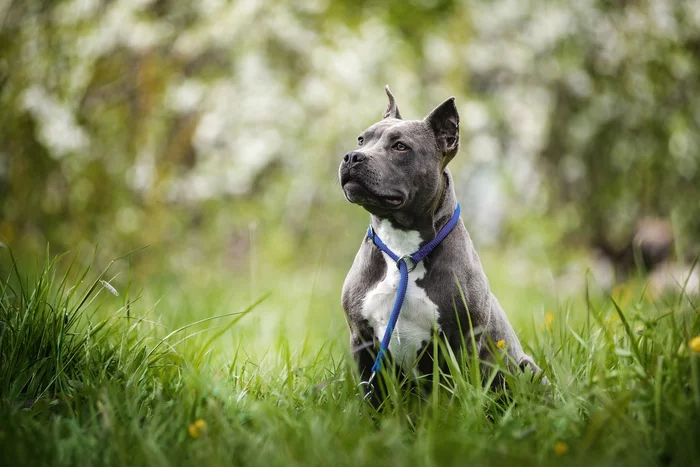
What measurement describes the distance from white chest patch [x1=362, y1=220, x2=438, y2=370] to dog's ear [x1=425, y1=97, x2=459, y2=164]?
45 centimetres

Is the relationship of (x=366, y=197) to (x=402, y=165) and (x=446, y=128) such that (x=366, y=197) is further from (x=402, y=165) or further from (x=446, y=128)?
(x=446, y=128)

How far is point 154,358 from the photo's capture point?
244 cm

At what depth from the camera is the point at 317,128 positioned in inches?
293

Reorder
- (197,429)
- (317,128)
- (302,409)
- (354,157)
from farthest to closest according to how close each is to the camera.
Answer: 1. (317,128)
2. (354,157)
3. (302,409)
4. (197,429)

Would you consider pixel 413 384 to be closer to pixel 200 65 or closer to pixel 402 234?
pixel 402 234

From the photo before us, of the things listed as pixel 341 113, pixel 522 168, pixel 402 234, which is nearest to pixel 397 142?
pixel 402 234

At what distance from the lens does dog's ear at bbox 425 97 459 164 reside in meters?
2.73

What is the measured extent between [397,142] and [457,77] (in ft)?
14.8

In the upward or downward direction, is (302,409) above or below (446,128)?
below

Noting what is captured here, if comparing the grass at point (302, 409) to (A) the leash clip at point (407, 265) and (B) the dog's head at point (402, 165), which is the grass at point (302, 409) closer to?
(A) the leash clip at point (407, 265)

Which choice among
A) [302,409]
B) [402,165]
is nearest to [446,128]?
[402,165]

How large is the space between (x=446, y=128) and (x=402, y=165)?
353mm

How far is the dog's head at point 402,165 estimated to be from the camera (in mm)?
2490

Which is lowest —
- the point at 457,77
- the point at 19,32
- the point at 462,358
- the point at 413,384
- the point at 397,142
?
the point at 413,384
